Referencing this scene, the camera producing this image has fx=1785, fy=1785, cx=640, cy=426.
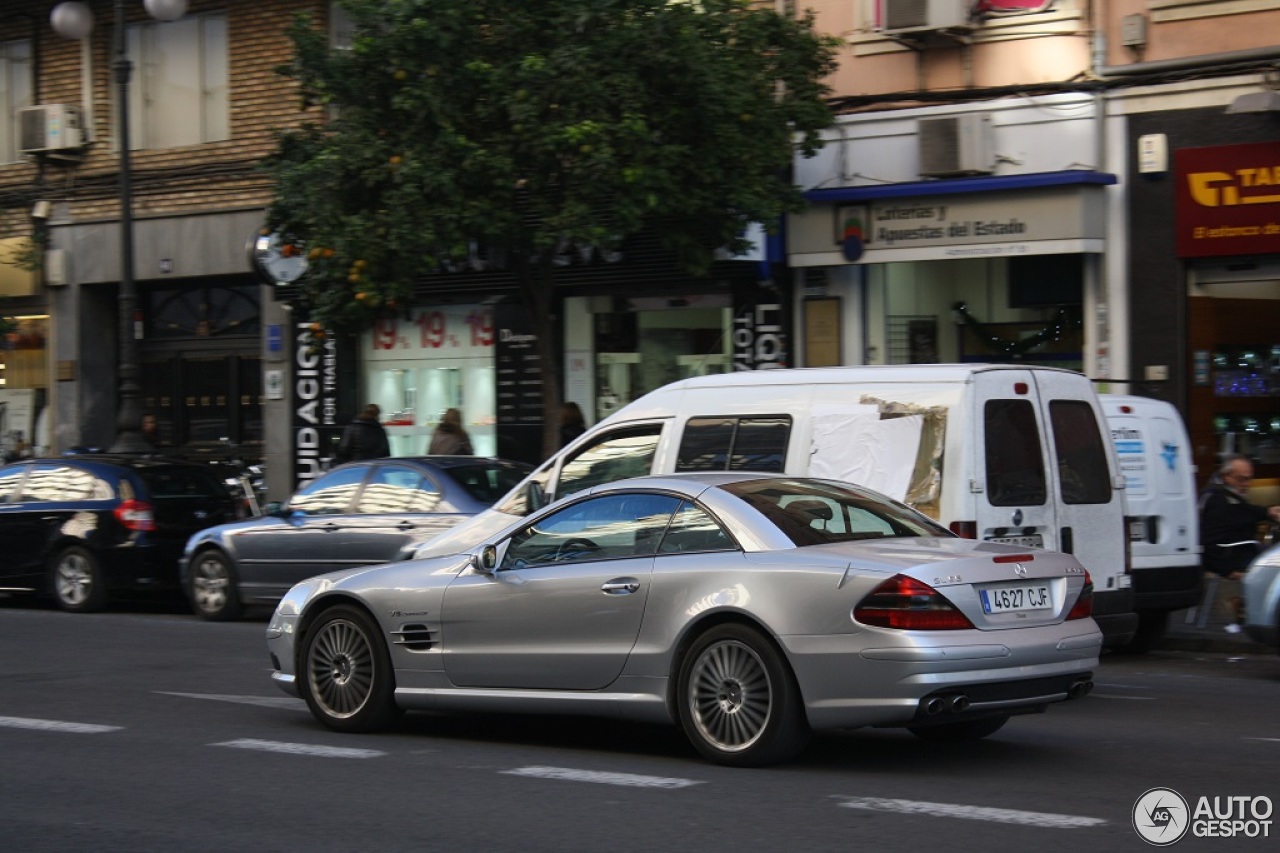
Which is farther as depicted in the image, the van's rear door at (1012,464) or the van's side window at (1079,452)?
the van's side window at (1079,452)

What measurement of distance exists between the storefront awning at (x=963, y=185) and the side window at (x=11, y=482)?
8.76m

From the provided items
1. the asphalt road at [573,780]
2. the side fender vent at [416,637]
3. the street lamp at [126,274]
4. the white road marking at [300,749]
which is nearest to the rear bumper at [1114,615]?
the asphalt road at [573,780]

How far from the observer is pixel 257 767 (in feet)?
26.3

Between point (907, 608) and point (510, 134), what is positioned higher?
point (510, 134)

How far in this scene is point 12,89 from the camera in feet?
90.5

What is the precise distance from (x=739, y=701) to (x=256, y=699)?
12.9 ft

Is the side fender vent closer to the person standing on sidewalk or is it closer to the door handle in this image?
the door handle

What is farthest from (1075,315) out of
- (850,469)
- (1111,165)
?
(850,469)

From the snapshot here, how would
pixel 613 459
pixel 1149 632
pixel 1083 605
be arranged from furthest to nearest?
pixel 1149 632
pixel 613 459
pixel 1083 605

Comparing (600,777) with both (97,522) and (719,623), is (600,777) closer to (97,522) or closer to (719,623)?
(719,623)

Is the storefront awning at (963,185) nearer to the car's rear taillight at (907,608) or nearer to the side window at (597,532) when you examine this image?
the side window at (597,532)

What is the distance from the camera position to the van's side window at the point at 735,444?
35.5 ft

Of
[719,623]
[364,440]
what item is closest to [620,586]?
[719,623]

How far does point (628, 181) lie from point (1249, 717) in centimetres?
887
